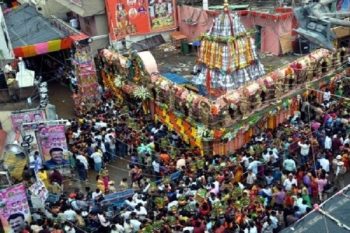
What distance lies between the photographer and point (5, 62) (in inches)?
800

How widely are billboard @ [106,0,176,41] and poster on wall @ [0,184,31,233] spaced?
12.6 m

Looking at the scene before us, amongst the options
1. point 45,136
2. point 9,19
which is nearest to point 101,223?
point 45,136

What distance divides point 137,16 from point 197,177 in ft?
39.5

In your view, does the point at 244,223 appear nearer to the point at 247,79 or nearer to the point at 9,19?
the point at 247,79

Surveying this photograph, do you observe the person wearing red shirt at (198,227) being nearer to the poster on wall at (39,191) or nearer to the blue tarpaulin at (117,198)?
the blue tarpaulin at (117,198)

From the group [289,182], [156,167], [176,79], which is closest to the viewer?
[289,182]

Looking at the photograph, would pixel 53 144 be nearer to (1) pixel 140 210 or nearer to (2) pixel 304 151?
(1) pixel 140 210

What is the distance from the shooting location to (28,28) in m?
24.3

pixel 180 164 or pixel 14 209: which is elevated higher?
pixel 14 209

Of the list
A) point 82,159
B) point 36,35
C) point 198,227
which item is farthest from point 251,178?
point 36,35

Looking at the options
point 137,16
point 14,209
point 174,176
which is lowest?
point 174,176

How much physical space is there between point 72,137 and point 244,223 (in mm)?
8135

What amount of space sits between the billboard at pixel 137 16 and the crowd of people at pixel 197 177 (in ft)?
19.3

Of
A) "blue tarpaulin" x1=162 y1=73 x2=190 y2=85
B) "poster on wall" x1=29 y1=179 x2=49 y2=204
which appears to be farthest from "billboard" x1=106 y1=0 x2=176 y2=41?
"poster on wall" x1=29 y1=179 x2=49 y2=204
